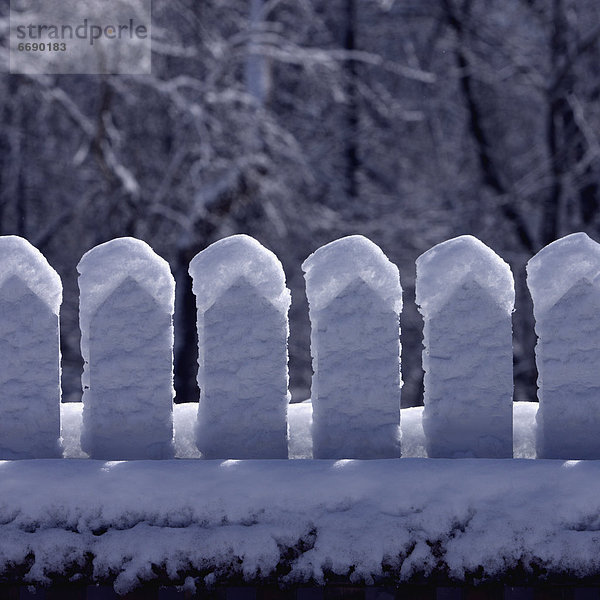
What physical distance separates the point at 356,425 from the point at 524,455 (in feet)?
1.41

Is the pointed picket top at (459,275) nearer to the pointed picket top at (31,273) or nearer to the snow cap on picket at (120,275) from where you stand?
the snow cap on picket at (120,275)

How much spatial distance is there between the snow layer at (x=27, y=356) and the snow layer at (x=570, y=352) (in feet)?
3.48

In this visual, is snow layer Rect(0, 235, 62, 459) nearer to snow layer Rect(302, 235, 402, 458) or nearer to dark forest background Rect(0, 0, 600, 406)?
→ snow layer Rect(302, 235, 402, 458)

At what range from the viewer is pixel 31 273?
209 cm

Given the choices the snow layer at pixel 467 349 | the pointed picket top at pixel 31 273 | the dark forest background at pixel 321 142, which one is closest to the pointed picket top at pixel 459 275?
the snow layer at pixel 467 349

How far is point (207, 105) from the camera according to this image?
8.00m

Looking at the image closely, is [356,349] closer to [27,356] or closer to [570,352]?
[570,352]

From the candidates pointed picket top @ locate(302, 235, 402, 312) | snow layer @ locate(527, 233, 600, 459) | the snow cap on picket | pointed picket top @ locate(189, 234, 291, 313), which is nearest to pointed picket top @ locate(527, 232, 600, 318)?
snow layer @ locate(527, 233, 600, 459)

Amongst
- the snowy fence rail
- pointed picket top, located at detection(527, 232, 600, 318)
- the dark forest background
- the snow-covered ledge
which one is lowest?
the snow-covered ledge

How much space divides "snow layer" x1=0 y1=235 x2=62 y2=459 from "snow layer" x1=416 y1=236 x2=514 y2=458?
812 mm

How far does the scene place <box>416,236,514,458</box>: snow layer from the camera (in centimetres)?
205

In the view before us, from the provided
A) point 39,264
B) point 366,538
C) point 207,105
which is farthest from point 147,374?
point 207,105

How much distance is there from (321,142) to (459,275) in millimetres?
7104

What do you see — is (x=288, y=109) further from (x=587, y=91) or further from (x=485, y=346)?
(x=485, y=346)
